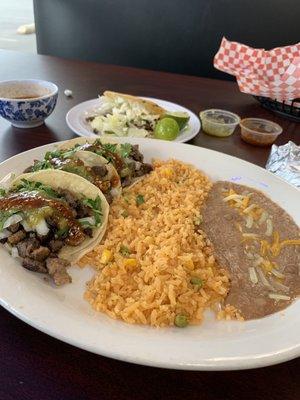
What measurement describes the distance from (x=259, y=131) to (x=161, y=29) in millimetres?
1932

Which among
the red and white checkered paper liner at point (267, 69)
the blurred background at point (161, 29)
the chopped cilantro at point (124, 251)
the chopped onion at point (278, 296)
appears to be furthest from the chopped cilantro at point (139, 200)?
the blurred background at point (161, 29)

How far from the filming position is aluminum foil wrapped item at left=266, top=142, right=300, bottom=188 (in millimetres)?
1834

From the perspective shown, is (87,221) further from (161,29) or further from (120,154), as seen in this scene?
(161,29)

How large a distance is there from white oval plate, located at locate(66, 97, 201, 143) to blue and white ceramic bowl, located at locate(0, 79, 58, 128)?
0.14 m

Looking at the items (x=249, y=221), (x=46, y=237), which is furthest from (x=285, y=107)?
(x=46, y=237)

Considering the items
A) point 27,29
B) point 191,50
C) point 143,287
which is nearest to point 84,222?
point 143,287

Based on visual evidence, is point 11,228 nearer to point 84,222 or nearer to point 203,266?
point 84,222

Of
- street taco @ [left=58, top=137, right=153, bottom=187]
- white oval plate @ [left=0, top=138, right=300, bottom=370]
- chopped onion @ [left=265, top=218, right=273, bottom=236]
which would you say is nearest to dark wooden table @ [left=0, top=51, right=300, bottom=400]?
white oval plate @ [left=0, top=138, right=300, bottom=370]

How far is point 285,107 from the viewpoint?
2.43 m

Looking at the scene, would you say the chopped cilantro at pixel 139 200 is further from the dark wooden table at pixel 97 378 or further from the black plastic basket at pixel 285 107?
the black plastic basket at pixel 285 107

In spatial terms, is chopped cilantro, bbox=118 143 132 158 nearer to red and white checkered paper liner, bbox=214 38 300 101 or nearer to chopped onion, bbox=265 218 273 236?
chopped onion, bbox=265 218 273 236

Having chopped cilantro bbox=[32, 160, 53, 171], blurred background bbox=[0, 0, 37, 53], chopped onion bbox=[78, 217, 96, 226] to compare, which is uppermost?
chopped cilantro bbox=[32, 160, 53, 171]

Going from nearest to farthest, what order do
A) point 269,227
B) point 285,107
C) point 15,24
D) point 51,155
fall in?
point 269,227 → point 51,155 → point 285,107 → point 15,24

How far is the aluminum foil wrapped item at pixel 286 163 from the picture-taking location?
1.83 meters
